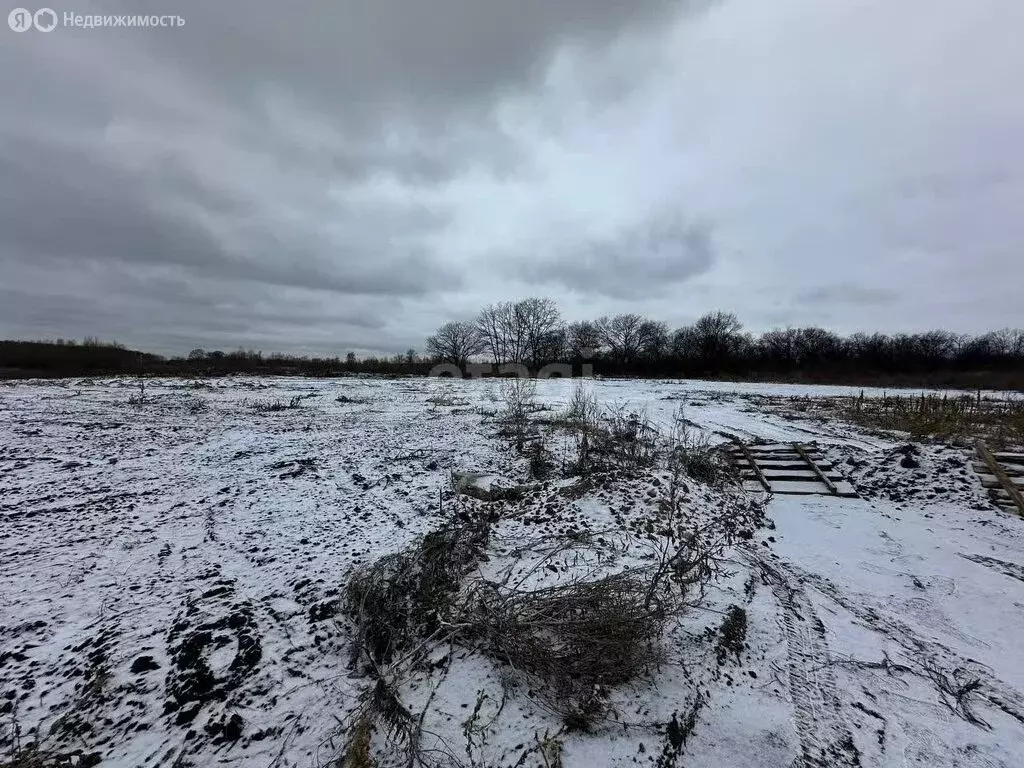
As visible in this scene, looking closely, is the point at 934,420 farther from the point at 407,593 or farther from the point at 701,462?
the point at 407,593

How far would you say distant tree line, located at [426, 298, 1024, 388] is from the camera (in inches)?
2060

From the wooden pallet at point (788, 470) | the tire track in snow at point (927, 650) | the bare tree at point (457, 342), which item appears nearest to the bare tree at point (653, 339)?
the bare tree at point (457, 342)

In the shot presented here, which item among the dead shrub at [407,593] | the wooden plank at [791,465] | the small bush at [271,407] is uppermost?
the small bush at [271,407]

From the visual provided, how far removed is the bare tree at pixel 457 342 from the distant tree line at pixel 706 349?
0.18 m

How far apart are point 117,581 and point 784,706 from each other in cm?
598

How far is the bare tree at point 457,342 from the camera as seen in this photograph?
69000 millimetres

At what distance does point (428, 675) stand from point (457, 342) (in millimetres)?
68398

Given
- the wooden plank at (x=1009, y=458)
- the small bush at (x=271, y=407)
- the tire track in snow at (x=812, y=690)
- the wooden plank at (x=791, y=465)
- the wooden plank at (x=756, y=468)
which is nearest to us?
the tire track in snow at (x=812, y=690)

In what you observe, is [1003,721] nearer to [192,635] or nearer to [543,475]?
[543,475]

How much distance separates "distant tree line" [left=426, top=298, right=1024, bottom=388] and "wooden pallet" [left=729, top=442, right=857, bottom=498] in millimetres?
39818

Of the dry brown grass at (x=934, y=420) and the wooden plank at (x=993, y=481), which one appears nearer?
the wooden plank at (x=993, y=481)

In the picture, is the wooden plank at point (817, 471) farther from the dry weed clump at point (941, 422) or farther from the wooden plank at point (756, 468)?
the dry weed clump at point (941, 422)

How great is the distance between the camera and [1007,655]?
349cm

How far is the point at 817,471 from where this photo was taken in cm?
808
